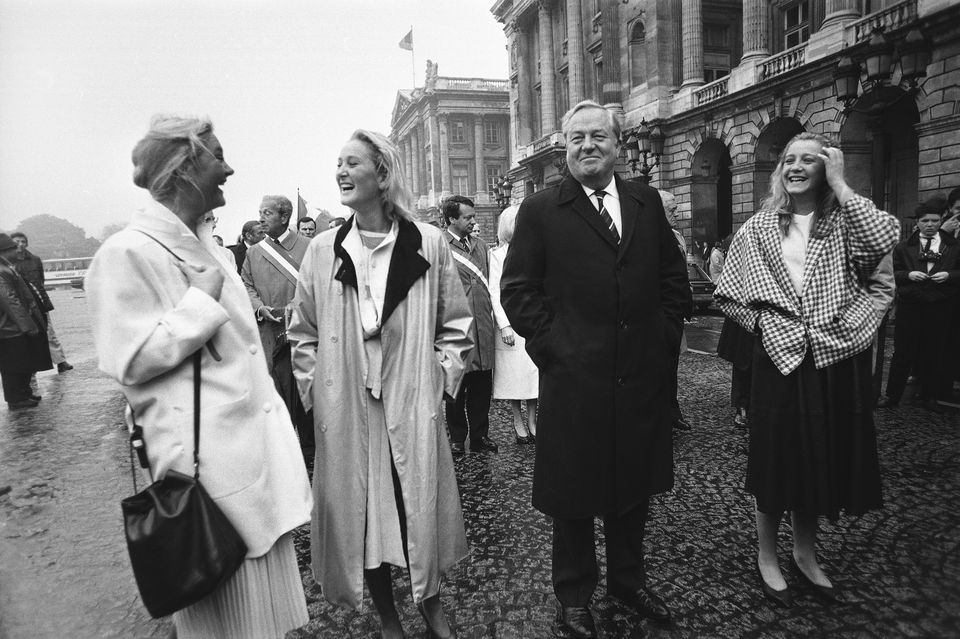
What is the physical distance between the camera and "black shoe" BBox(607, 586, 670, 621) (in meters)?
2.62

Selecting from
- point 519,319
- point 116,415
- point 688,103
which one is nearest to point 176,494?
point 519,319

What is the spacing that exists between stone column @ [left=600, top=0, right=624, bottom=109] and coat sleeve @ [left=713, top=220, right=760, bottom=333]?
26599 millimetres

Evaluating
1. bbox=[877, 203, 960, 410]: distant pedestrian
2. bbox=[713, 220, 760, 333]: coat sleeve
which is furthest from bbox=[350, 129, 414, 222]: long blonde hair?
bbox=[877, 203, 960, 410]: distant pedestrian

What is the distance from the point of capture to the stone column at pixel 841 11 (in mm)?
16688

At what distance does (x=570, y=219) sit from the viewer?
8.71 ft

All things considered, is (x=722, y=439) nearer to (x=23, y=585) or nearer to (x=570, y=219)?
(x=570, y=219)

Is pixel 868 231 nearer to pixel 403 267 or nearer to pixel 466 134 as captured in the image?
pixel 403 267

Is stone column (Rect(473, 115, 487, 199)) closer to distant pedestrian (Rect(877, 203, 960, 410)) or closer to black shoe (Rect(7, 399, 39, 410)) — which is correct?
black shoe (Rect(7, 399, 39, 410))

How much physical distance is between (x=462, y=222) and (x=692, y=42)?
2189 cm

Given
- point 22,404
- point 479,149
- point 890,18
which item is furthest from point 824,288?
point 479,149

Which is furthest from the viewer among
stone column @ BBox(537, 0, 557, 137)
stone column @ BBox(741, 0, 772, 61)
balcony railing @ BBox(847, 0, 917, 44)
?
stone column @ BBox(537, 0, 557, 137)

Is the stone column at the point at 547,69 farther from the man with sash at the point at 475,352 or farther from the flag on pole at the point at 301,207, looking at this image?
the man with sash at the point at 475,352

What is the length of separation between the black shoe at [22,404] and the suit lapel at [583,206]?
8.22 metres

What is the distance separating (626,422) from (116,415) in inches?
268
